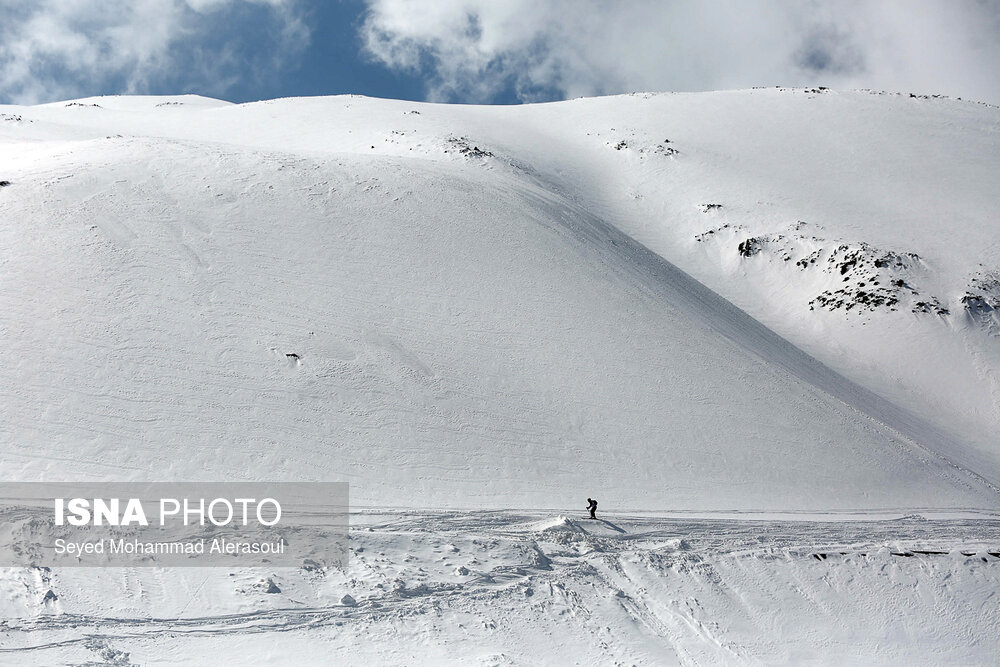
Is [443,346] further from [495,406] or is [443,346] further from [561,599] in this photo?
[561,599]

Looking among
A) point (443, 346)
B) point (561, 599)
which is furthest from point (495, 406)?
point (561, 599)

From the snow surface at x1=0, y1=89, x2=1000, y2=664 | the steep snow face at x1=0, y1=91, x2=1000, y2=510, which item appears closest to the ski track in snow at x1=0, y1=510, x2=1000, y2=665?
the snow surface at x1=0, y1=89, x2=1000, y2=664

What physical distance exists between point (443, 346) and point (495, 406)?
2198 mm

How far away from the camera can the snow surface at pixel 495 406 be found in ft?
35.4

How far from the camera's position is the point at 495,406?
1616 centimetres

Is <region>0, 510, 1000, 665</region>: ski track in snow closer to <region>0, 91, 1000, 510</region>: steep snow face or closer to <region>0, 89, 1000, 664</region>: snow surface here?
<region>0, 89, 1000, 664</region>: snow surface

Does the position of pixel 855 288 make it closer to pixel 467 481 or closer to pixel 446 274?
pixel 446 274

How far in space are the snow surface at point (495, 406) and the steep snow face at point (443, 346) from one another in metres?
0.09

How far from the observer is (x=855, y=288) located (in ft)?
89.6

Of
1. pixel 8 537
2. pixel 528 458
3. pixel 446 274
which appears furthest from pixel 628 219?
pixel 8 537

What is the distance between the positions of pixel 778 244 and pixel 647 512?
1960cm

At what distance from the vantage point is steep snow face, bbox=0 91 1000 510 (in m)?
13.9

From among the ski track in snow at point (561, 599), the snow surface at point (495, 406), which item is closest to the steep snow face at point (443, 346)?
the snow surface at point (495, 406)

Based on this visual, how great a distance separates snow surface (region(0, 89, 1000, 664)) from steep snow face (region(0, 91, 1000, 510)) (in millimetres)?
88
